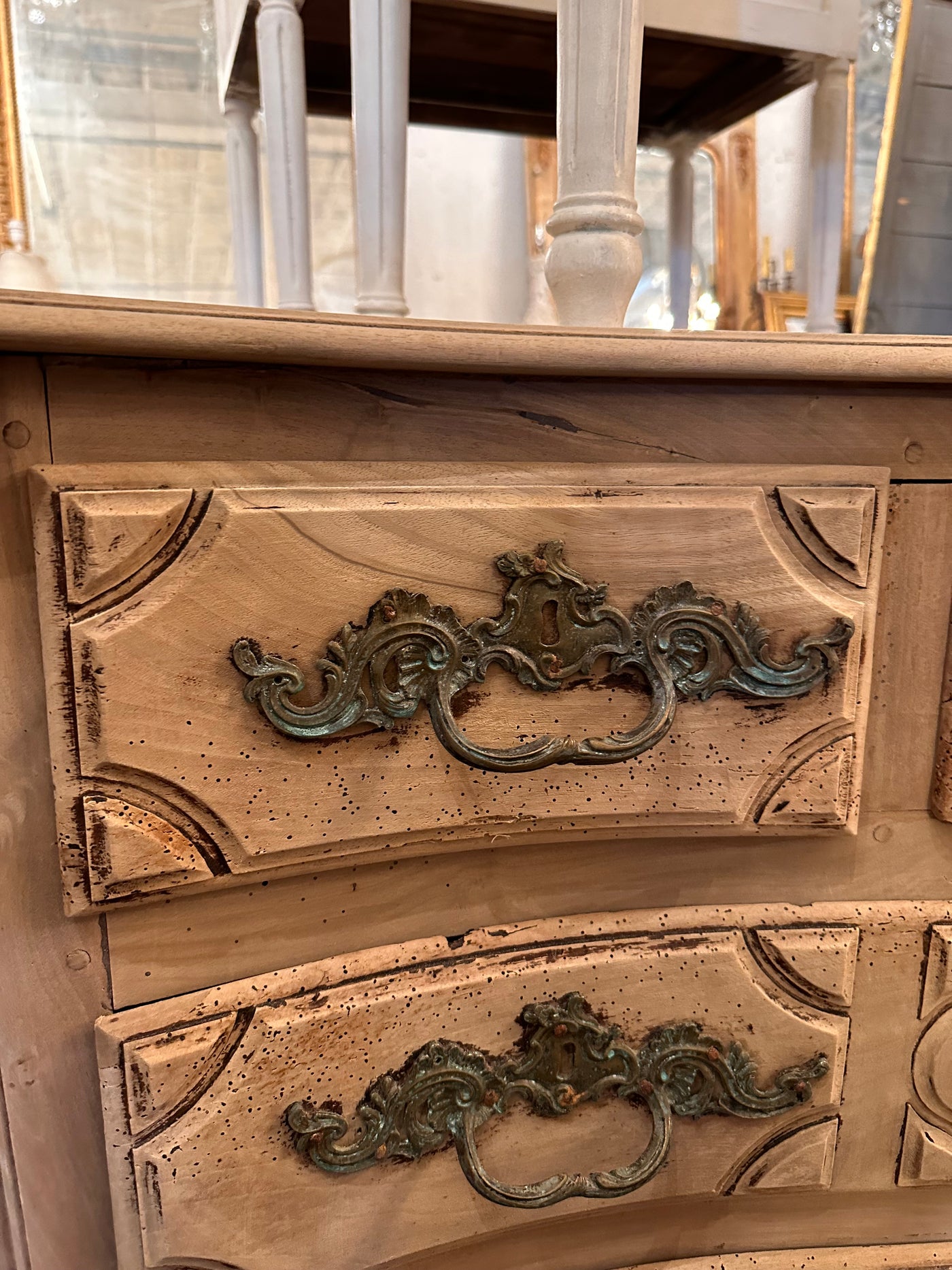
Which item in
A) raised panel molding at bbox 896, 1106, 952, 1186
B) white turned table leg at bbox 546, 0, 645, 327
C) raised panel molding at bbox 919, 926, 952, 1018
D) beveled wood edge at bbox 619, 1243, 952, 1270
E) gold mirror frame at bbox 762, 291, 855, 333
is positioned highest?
gold mirror frame at bbox 762, 291, 855, 333

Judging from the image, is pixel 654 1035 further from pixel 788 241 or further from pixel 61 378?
pixel 788 241

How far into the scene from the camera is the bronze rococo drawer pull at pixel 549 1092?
0.38 m

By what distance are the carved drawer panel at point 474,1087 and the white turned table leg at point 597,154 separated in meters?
0.33

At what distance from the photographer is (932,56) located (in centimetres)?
86

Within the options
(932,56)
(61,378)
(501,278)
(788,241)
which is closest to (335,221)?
(501,278)

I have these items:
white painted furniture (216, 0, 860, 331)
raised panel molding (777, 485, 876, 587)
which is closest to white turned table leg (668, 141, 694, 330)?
white painted furniture (216, 0, 860, 331)

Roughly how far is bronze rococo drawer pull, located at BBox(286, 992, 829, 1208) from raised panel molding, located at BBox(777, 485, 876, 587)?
0.23 meters

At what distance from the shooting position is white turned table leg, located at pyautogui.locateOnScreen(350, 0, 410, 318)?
771 millimetres

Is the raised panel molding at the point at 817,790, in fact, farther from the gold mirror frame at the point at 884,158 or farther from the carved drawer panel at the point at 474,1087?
the gold mirror frame at the point at 884,158

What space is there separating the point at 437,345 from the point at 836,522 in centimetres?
19

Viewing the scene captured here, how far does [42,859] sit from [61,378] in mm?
186

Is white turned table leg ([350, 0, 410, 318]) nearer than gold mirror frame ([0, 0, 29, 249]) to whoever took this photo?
Yes

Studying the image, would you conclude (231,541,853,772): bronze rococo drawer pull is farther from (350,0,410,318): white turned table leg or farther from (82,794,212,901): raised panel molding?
(350,0,410,318): white turned table leg

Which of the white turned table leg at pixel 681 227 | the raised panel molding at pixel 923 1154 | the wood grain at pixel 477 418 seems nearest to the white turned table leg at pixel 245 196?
the white turned table leg at pixel 681 227
